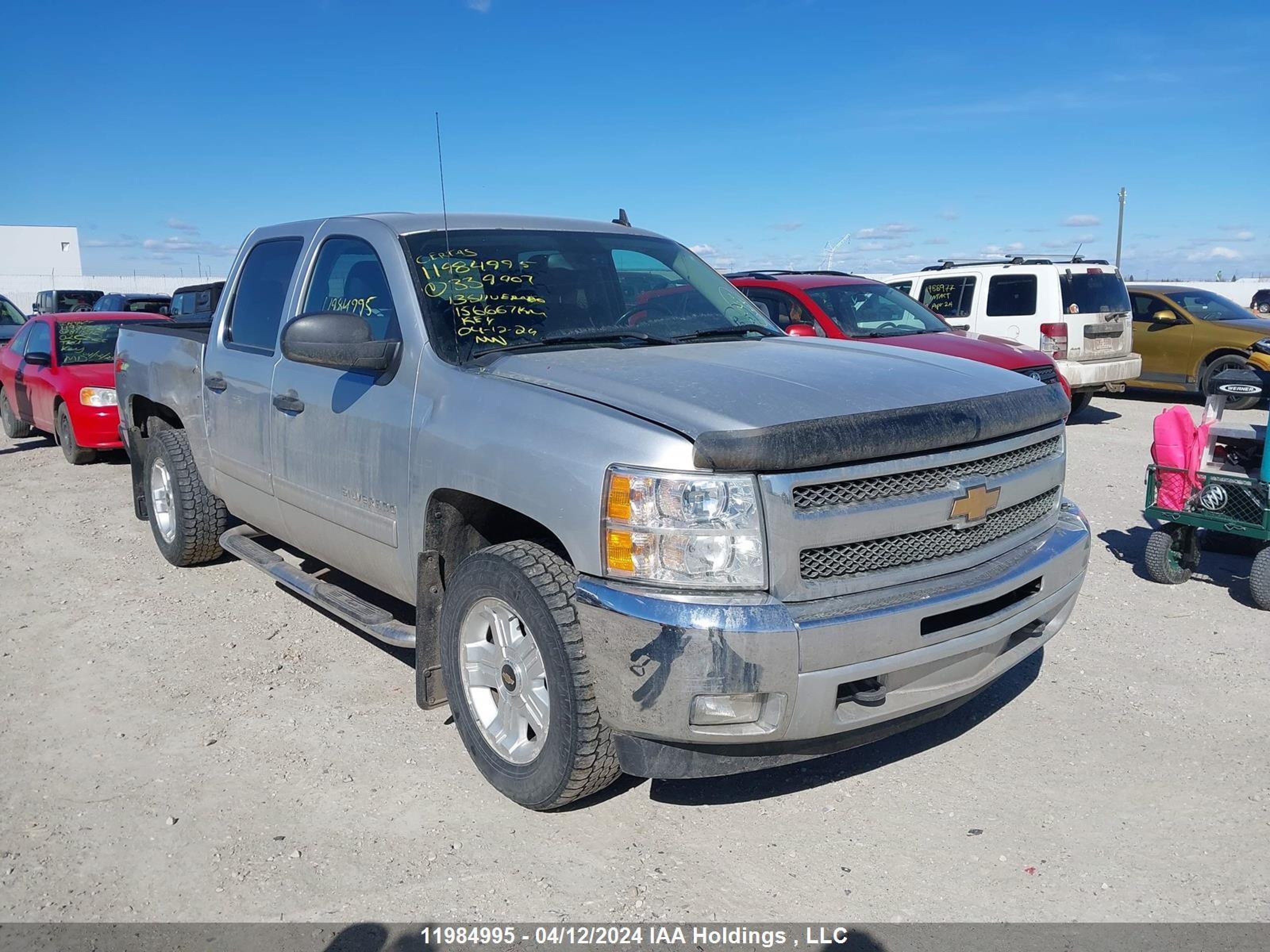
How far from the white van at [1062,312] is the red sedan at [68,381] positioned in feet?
30.6

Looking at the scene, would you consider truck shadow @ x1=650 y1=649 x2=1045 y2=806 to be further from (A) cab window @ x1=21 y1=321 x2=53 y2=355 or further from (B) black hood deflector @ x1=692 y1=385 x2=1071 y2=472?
(A) cab window @ x1=21 y1=321 x2=53 y2=355

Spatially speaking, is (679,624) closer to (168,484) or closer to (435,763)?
(435,763)

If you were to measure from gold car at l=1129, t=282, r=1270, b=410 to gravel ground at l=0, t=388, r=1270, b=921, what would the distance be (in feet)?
32.5

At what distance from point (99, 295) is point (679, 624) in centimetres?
2611

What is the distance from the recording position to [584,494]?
2.89 metres

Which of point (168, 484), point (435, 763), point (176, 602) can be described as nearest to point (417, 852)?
point (435, 763)

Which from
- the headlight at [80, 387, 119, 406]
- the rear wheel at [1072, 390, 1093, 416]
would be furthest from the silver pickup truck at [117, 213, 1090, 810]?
the rear wheel at [1072, 390, 1093, 416]

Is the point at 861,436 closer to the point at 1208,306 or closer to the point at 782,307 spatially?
the point at 782,307

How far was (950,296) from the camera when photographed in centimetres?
1279

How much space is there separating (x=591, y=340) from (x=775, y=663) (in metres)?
1.67

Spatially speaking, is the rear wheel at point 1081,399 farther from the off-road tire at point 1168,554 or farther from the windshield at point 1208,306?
the off-road tire at point 1168,554

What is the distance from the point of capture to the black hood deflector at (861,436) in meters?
2.73

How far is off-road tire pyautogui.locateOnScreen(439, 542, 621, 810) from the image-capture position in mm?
2969

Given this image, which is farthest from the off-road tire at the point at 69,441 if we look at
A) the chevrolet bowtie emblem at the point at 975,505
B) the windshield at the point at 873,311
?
the chevrolet bowtie emblem at the point at 975,505
